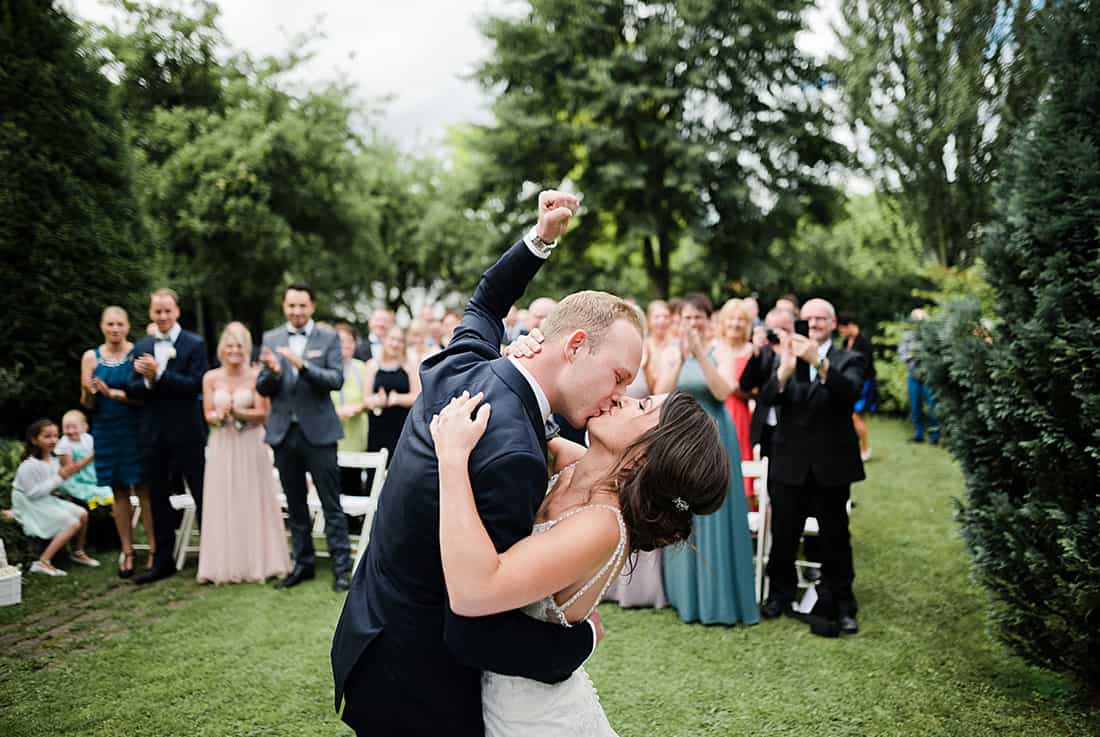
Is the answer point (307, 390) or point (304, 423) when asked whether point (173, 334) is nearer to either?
point (307, 390)

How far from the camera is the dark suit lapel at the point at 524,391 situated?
190 centimetres

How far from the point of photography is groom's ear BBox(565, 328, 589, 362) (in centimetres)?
193

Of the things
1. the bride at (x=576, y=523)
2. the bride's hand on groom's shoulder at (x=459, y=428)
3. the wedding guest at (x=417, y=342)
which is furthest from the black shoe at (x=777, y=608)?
the wedding guest at (x=417, y=342)

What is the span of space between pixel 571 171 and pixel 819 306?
680 inches

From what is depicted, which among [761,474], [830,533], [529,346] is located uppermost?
[529,346]

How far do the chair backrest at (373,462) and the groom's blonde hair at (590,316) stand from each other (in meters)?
5.04

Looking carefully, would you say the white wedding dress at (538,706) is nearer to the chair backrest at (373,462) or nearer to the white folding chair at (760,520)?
the white folding chair at (760,520)

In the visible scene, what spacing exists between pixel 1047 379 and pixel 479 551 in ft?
11.0

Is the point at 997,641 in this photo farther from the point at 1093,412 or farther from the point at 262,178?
the point at 262,178

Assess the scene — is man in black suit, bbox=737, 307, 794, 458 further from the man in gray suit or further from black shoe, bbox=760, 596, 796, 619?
the man in gray suit

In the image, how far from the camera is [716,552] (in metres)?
5.52

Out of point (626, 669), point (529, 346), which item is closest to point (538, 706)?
point (529, 346)

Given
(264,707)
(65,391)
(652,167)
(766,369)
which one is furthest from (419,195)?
(264,707)

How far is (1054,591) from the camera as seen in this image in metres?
3.72
